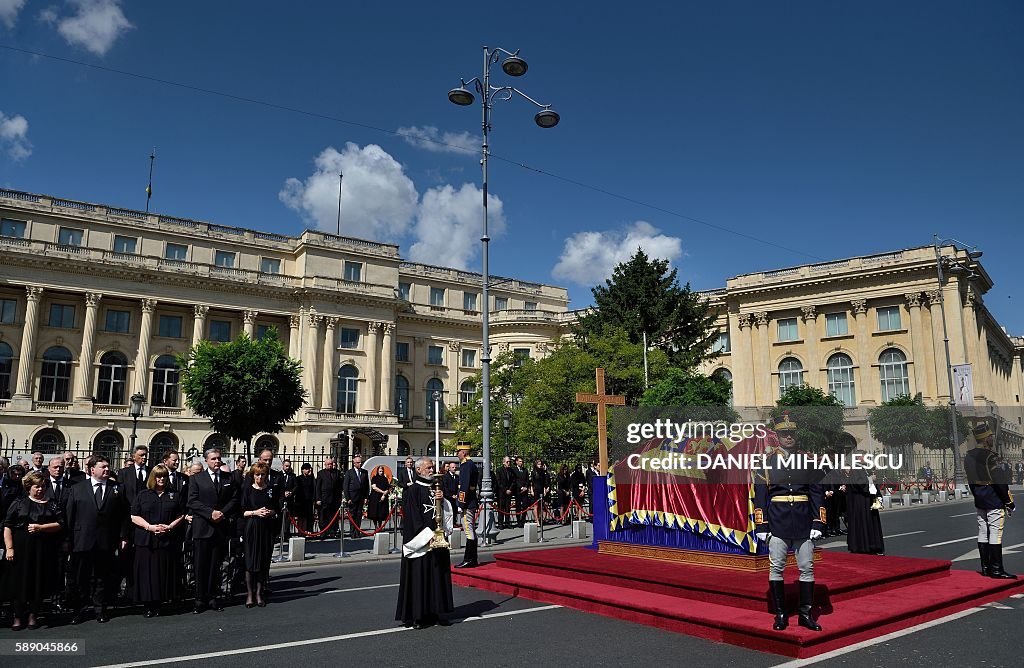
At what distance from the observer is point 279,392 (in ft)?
113

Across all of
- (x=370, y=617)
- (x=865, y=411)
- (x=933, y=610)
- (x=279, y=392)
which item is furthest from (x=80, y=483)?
(x=865, y=411)

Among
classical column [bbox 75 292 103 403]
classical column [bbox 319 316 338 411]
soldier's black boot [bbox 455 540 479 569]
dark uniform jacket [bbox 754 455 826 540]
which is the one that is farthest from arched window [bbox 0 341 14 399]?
dark uniform jacket [bbox 754 455 826 540]

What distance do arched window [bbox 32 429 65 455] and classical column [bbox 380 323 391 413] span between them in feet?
67.1

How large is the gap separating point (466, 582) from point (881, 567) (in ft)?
20.6

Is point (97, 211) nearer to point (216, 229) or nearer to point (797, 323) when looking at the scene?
point (216, 229)

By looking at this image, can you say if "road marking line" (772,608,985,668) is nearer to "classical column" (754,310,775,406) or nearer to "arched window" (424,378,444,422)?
"classical column" (754,310,775,406)

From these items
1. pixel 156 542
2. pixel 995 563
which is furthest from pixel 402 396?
pixel 995 563

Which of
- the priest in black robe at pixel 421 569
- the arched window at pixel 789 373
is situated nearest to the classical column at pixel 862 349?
the arched window at pixel 789 373

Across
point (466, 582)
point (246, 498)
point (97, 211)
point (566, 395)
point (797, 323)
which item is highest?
point (97, 211)

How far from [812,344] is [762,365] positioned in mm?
4007

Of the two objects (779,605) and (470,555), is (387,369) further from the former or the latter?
(779,605)

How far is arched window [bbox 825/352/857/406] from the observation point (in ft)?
173

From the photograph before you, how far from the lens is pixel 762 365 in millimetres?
56375

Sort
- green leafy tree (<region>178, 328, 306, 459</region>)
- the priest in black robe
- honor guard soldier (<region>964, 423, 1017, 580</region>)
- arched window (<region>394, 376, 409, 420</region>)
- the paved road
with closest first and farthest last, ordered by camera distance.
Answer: the paved road → the priest in black robe → honor guard soldier (<region>964, 423, 1017, 580</region>) → green leafy tree (<region>178, 328, 306, 459</region>) → arched window (<region>394, 376, 409, 420</region>)
